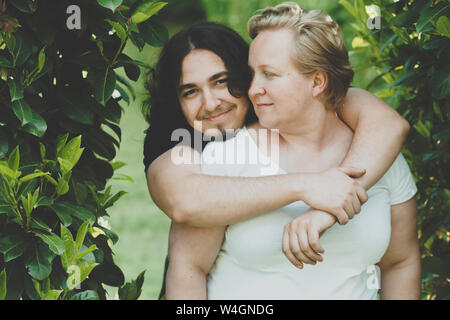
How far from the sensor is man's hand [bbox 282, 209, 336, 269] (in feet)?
6.40

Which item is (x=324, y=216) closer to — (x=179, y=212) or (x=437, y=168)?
(x=179, y=212)

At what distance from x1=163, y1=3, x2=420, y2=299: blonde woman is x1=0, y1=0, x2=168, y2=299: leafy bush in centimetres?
39

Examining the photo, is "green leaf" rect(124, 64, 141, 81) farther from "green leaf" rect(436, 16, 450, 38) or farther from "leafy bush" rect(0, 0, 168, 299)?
"green leaf" rect(436, 16, 450, 38)

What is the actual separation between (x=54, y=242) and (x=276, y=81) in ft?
3.16

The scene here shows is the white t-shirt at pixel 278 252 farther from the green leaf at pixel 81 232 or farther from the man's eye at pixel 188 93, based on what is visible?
the green leaf at pixel 81 232

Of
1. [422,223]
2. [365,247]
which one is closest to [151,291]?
[422,223]

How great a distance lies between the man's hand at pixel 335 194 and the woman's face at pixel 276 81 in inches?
11.2

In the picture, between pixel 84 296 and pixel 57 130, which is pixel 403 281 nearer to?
pixel 84 296

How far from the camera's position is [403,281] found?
7.92ft

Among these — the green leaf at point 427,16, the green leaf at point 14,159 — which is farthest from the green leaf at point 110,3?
the green leaf at point 427,16

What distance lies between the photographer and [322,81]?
2.29 m

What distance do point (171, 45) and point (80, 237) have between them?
1.04 meters

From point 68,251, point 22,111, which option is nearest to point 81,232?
point 68,251

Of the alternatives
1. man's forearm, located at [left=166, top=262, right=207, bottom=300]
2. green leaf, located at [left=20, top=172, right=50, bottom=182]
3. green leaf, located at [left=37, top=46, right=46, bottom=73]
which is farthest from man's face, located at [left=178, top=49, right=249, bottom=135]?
green leaf, located at [left=20, top=172, right=50, bottom=182]
